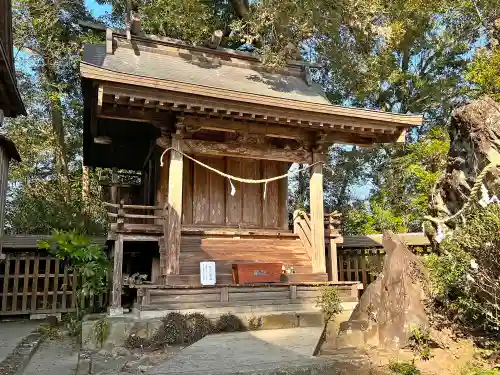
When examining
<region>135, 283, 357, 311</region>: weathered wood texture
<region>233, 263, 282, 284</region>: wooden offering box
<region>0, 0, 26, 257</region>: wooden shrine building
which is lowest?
<region>135, 283, 357, 311</region>: weathered wood texture

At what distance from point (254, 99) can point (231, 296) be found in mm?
3811

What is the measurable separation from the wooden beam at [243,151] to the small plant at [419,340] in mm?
4918

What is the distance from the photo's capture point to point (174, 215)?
862 cm

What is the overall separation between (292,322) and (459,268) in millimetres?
3467

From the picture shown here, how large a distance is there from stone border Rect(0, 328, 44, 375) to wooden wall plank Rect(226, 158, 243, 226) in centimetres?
491

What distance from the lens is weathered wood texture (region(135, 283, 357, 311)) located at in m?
7.79

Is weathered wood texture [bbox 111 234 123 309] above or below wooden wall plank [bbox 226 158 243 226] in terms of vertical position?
below

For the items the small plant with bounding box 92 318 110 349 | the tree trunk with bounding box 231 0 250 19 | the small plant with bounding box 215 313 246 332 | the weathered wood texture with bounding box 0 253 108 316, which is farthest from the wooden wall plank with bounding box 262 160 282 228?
the tree trunk with bounding box 231 0 250 19

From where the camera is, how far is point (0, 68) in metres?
9.16

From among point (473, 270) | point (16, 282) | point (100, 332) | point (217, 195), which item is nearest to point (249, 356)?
point (100, 332)

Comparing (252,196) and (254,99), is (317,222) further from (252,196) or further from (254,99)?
(254,99)

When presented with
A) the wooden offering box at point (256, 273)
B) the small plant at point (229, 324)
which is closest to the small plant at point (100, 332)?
the small plant at point (229, 324)

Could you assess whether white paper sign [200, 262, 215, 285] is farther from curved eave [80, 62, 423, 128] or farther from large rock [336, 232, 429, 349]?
curved eave [80, 62, 423, 128]

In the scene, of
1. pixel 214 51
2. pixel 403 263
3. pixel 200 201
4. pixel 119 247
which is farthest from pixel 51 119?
pixel 403 263
